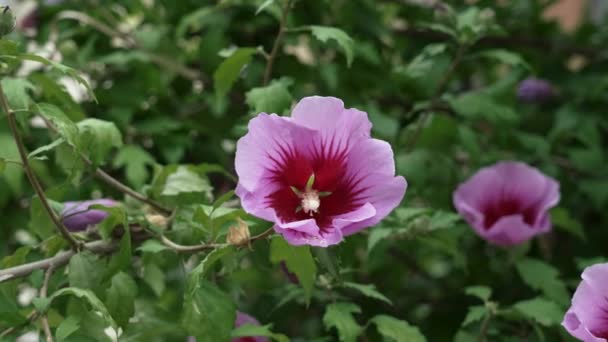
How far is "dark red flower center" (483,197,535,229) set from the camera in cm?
107

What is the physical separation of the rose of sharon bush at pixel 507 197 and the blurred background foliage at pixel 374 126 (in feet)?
0.15

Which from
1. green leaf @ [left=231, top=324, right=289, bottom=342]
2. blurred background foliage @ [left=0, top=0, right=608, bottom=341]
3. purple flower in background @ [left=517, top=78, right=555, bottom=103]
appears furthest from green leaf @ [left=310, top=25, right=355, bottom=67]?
purple flower in background @ [left=517, top=78, right=555, bottom=103]

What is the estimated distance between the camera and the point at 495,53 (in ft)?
3.39

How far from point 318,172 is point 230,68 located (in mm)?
225

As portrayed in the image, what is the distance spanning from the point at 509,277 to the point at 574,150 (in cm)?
24

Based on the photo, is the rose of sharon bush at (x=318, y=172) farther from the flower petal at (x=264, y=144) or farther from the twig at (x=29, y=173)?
the twig at (x=29, y=173)

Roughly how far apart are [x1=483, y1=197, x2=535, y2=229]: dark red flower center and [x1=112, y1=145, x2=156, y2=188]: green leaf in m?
0.44

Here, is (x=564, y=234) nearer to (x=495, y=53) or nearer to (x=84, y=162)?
(x=495, y=53)

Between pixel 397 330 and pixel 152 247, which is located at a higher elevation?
pixel 152 247

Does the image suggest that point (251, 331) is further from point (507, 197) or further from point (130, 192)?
point (507, 197)

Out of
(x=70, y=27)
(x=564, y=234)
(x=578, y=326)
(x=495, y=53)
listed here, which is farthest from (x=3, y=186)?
(x=564, y=234)

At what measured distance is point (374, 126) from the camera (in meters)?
1.10

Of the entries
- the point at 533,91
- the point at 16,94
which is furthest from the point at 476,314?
the point at 533,91

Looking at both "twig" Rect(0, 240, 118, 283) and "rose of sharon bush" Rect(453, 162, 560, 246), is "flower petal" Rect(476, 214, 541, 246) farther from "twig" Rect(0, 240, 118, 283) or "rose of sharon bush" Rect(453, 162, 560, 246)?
"twig" Rect(0, 240, 118, 283)
